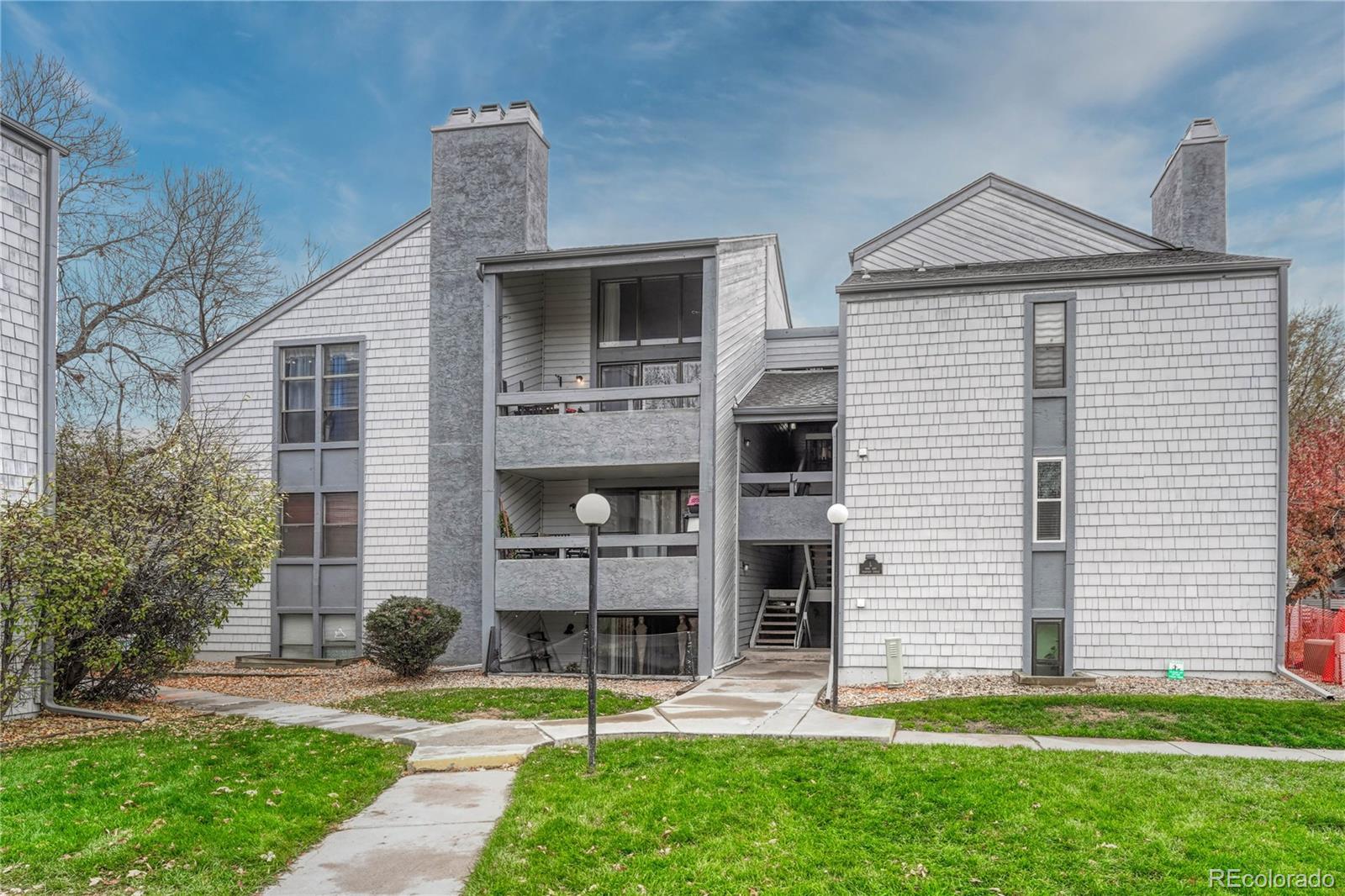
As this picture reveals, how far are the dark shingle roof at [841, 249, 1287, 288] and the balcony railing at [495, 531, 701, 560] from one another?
5117 millimetres

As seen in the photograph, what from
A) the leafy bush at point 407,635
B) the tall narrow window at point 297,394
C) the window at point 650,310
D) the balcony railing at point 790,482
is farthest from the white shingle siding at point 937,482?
the tall narrow window at point 297,394

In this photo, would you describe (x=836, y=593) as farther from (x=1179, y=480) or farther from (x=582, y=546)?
(x=1179, y=480)

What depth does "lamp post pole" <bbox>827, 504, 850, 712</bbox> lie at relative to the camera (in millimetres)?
11156

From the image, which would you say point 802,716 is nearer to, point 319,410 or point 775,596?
point 775,596

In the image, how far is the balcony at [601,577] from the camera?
1512cm

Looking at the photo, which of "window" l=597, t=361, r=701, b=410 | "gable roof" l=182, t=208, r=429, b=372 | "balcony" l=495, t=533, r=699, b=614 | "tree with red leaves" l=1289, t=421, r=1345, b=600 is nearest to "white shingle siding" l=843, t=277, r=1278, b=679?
"balcony" l=495, t=533, r=699, b=614

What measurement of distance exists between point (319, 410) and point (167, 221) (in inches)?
400

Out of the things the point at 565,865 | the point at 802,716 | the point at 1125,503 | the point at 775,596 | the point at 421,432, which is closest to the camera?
the point at 565,865

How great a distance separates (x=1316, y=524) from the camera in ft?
56.9

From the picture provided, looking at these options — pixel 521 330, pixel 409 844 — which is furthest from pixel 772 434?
pixel 409 844

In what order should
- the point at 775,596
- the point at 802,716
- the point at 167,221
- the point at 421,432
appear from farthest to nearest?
the point at 167,221
the point at 775,596
the point at 421,432
the point at 802,716

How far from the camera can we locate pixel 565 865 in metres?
5.80

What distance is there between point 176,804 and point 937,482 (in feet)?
35.3

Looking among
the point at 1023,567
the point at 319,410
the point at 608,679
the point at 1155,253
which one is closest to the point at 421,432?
the point at 319,410
